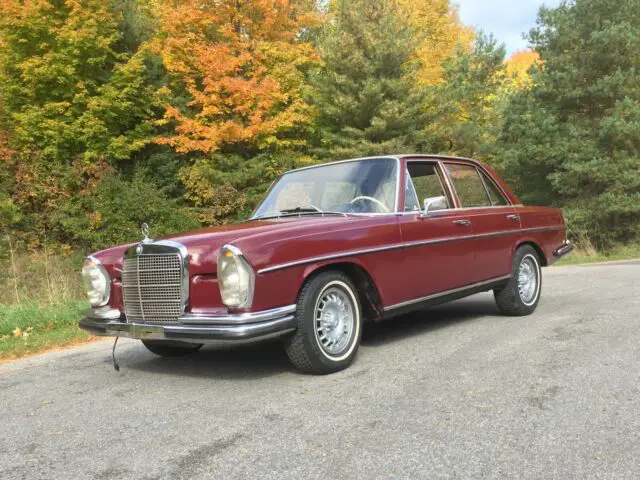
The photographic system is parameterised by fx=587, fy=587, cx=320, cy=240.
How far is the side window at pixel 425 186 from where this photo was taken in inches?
217

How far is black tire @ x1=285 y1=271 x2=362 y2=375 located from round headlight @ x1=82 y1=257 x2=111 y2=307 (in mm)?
1676

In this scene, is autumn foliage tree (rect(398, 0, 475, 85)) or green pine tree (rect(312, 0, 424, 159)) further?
autumn foliage tree (rect(398, 0, 475, 85))

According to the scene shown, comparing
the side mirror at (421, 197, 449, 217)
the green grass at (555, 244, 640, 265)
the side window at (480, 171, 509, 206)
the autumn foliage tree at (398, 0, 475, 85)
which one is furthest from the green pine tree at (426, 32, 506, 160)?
the side mirror at (421, 197, 449, 217)

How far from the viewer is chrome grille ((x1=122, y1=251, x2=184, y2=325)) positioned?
4.28 metres

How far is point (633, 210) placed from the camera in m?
19.8

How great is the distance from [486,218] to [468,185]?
44 cm

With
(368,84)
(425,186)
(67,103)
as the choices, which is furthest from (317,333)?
(67,103)

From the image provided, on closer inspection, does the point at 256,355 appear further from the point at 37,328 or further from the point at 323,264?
the point at 37,328

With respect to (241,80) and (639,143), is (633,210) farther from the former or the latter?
(241,80)

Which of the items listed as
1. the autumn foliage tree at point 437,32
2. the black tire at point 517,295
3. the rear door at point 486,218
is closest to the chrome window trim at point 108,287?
the rear door at point 486,218

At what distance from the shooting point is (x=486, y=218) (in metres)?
6.22

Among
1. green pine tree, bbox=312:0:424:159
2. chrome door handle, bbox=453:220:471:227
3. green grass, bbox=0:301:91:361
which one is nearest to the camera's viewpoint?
chrome door handle, bbox=453:220:471:227

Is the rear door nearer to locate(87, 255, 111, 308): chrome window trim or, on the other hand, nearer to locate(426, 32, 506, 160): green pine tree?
locate(87, 255, 111, 308): chrome window trim

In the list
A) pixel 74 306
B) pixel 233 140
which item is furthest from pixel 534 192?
pixel 74 306
